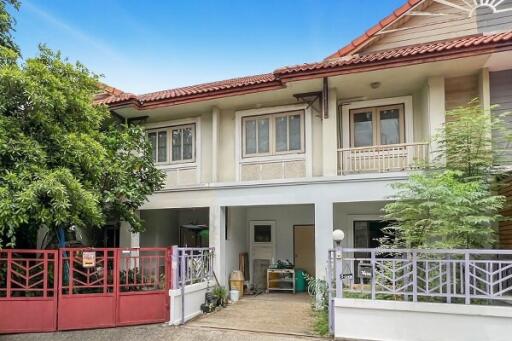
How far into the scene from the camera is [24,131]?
25.6ft

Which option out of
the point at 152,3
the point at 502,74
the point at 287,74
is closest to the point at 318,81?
the point at 287,74

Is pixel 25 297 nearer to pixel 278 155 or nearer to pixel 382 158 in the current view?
pixel 278 155

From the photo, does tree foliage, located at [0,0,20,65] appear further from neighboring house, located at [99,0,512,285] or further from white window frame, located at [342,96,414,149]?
white window frame, located at [342,96,414,149]

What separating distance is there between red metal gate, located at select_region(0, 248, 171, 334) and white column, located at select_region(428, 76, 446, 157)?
6187 millimetres

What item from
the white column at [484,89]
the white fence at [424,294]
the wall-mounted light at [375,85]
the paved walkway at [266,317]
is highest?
the wall-mounted light at [375,85]

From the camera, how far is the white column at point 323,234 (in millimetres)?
9242

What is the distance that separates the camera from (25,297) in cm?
766

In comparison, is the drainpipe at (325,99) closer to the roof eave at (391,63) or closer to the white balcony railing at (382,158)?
the roof eave at (391,63)

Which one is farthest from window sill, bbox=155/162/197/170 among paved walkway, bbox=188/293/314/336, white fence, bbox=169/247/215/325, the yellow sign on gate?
the yellow sign on gate

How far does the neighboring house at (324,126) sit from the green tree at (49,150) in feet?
7.51

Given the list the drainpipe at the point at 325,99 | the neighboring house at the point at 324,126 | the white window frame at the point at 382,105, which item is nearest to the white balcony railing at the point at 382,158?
the neighboring house at the point at 324,126

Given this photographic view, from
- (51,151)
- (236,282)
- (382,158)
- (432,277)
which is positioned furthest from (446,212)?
(51,151)

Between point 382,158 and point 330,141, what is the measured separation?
126 centimetres

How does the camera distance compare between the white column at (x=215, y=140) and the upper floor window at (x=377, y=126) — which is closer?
the upper floor window at (x=377, y=126)
